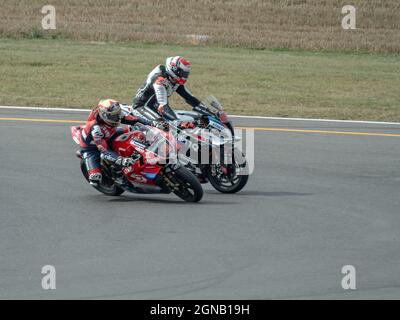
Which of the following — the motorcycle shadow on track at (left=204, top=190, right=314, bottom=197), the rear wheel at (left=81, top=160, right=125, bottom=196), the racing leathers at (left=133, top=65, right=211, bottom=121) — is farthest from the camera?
the racing leathers at (left=133, top=65, right=211, bottom=121)

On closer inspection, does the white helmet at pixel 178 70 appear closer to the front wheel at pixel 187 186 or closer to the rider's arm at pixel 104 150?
the rider's arm at pixel 104 150

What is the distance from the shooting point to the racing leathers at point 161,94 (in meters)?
15.0

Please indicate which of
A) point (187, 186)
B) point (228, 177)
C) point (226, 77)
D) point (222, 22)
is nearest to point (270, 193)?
point (228, 177)

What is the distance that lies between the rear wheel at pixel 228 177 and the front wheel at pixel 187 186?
80cm

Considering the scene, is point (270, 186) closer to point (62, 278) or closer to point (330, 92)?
point (62, 278)

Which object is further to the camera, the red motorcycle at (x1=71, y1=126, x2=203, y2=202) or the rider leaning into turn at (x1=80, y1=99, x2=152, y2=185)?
the rider leaning into turn at (x1=80, y1=99, x2=152, y2=185)

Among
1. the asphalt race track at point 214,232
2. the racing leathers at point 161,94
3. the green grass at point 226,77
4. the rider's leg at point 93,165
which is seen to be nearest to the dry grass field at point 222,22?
the green grass at point 226,77

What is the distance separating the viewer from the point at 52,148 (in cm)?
1773

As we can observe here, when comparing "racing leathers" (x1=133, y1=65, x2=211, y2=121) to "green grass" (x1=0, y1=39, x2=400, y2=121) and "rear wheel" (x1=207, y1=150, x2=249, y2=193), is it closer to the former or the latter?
"rear wheel" (x1=207, y1=150, x2=249, y2=193)

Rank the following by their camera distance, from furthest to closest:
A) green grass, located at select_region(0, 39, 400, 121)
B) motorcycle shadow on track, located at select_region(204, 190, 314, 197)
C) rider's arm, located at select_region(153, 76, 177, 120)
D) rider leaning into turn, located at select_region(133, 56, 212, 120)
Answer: green grass, located at select_region(0, 39, 400, 121), rider leaning into turn, located at select_region(133, 56, 212, 120), rider's arm, located at select_region(153, 76, 177, 120), motorcycle shadow on track, located at select_region(204, 190, 314, 197)

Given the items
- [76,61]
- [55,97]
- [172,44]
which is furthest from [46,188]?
[172,44]

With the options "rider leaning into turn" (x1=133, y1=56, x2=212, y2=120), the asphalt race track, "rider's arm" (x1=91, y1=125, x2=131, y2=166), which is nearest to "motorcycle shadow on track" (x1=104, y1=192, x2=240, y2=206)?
the asphalt race track

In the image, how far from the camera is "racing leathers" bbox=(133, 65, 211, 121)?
49.3ft

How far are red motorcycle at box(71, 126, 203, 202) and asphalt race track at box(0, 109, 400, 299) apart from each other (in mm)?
209
